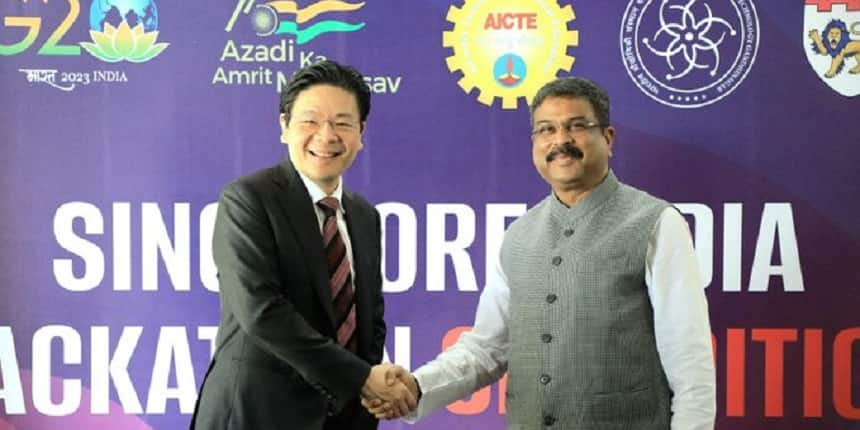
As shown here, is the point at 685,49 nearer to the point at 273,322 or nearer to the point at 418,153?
the point at 418,153

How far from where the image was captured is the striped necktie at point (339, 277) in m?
2.11

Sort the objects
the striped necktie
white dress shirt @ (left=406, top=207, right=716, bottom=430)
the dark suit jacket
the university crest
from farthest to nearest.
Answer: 1. the university crest
2. the striped necktie
3. the dark suit jacket
4. white dress shirt @ (left=406, top=207, right=716, bottom=430)

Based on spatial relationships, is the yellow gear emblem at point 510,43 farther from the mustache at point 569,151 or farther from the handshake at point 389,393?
the handshake at point 389,393

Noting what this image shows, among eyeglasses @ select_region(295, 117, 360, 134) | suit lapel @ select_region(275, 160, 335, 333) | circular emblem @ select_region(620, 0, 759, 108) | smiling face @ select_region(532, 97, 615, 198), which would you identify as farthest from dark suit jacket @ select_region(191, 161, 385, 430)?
circular emblem @ select_region(620, 0, 759, 108)

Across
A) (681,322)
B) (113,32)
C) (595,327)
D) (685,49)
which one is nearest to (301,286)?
(595,327)

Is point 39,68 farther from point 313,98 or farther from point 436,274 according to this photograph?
point 436,274

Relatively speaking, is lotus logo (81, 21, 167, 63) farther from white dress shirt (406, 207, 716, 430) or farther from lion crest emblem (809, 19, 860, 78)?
lion crest emblem (809, 19, 860, 78)

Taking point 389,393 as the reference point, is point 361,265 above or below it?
above

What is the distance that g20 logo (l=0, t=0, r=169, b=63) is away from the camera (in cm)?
289

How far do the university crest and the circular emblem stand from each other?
208 mm

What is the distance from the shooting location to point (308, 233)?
2.05 m

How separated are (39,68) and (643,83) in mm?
1989

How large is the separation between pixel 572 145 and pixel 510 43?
39.2 inches

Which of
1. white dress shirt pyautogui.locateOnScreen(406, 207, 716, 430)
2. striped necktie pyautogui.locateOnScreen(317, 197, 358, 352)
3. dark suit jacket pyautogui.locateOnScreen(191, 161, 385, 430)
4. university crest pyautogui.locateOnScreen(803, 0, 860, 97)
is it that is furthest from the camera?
university crest pyautogui.locateOnScreen(803, 0, 860, 97)
